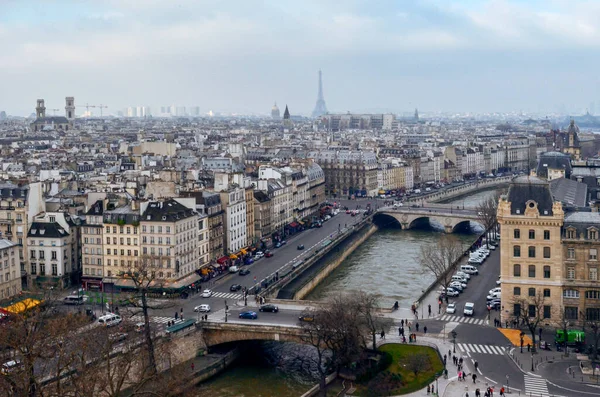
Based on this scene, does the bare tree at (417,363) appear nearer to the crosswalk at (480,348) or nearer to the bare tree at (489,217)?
the crosswalk at (480,348)

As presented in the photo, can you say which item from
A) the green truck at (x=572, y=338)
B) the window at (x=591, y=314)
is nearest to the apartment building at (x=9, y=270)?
the green truck at (x=572, y=338)

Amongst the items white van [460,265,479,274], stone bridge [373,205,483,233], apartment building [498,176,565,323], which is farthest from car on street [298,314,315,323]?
stone bridge [373,205,483,233]

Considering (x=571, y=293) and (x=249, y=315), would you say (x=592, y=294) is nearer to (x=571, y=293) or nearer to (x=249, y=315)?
(x=571, y=293)

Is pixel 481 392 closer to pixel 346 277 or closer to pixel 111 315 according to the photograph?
pixel 111 315

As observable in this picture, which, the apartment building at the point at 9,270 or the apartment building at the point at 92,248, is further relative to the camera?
the apartment building at the point at 92,248

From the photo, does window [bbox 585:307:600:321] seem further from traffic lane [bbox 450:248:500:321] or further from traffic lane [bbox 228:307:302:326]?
traffic lane [bbox 228:307:302:326]

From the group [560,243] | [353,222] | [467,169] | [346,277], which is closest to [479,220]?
[353,222]
